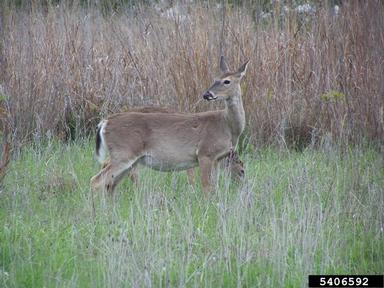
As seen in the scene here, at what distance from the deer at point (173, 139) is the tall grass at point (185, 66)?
91 centimetres

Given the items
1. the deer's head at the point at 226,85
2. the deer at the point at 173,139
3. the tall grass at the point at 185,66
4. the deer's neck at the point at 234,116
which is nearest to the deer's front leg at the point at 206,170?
Result: the deer at the point at 173,139

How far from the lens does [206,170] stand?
7594mm

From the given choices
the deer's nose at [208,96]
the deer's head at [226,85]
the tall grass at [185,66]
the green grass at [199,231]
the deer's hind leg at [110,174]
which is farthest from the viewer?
the tall grass at [185,66]

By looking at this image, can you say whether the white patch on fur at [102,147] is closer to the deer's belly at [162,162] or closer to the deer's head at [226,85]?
the deer's belly at [162,162]

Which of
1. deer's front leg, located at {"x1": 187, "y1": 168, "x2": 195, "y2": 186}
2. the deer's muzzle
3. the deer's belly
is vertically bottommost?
deer's front leg, located at {"x1": 187, "y1": 168, "x2": 195, "y2": 186}

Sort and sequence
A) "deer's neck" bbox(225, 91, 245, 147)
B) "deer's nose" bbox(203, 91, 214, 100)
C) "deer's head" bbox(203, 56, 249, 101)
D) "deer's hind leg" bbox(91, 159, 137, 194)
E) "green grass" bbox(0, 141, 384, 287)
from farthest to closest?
"deer's neck" bbox(225, 91, 245, 147) < "deer's head" bbox(203, 56, 249, 101) < "deer's nose" bbox(203, 91, 214, 100) < "deer's hind leg" bbox(91, 159, 137, 194) < "green grass" bbox(0, 141, 384, 287)


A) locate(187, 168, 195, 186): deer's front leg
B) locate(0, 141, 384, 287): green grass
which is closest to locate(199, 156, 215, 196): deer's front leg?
locate(187, 168, 195, 186): deer's front leg

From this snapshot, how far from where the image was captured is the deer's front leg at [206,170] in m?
7.47

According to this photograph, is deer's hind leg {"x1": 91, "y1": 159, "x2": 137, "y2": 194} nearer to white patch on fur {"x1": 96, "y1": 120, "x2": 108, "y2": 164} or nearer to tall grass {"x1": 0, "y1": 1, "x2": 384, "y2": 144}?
white patch on fur {"x1": 96, "y1": 120, "x2": 108, "y2": 164}

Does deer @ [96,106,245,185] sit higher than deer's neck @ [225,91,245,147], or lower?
lower

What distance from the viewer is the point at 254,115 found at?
29.7ft

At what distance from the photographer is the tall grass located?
9023 mm

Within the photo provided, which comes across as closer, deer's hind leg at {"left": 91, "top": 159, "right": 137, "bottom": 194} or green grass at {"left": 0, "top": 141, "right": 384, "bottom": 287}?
green grass at {"left": 0, "top": 141, "right": 384, "bottom": 287}

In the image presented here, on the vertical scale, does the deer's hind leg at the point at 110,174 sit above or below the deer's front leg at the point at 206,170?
above
